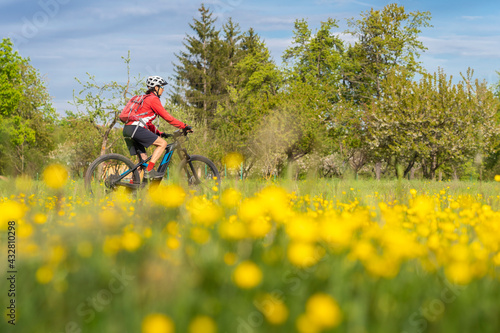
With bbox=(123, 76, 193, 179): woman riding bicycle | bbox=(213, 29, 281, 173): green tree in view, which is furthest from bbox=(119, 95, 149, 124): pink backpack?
A: bbox=(213, 29, 281, 173): green tree

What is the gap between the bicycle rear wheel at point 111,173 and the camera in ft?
23.1

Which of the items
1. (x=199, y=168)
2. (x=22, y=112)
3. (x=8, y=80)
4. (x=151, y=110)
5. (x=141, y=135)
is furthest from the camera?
(x=22, y=112)

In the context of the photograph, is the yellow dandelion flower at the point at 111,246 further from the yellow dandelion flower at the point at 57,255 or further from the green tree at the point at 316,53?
the green tree at the point at 316,53

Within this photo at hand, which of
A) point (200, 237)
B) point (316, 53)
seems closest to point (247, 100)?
point (316, 53)

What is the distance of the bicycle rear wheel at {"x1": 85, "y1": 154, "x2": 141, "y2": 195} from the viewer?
705 cm

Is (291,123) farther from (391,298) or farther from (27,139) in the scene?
(391,298)

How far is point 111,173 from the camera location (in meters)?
7.29

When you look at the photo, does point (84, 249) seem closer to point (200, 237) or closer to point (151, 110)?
point (200, 237)

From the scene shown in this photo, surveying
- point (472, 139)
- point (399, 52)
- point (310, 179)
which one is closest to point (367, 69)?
point (399, 52)

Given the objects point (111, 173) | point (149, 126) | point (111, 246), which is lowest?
point (111, 173)

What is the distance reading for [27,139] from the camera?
35.3m

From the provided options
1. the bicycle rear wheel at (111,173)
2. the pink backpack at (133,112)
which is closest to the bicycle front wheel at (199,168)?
the bicycle rear wheel at (111,173)

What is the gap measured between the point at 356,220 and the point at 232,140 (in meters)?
29.9

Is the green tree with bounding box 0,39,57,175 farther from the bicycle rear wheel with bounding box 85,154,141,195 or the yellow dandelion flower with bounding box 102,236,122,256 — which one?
the yellow dandelion flower with bounding box 102,236,122,256
